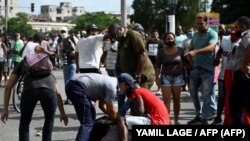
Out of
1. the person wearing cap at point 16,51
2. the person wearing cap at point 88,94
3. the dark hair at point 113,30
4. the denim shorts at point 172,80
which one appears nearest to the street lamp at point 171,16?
the person wearing cap at point 16,51

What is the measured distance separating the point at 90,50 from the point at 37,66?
311cm

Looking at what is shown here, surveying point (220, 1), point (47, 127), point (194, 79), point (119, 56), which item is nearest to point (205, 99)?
point (194, 79)

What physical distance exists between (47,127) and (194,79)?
11.1 ft

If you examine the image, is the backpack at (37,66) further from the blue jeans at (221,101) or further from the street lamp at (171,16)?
the street lamp at (171,16)

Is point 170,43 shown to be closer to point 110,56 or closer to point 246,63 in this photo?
point 246,63

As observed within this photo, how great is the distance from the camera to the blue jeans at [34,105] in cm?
689

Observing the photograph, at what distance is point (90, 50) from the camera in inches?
393

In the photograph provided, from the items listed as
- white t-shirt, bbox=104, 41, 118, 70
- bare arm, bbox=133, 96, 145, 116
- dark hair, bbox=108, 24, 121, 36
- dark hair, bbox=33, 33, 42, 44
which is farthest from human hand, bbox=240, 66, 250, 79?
white t-shirt, bbox=104, 41, 118, 70

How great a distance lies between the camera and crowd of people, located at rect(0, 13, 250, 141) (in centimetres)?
669

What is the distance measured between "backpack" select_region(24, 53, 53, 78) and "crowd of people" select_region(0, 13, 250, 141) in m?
0.07

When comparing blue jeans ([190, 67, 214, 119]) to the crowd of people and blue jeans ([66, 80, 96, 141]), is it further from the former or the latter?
blue jeans ([66, 80, 96, 141])

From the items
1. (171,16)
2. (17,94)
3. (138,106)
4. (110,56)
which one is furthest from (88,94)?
(171,16)

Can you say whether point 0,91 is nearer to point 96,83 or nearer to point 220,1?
point 96,83

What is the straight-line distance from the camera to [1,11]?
145375 millimetres
